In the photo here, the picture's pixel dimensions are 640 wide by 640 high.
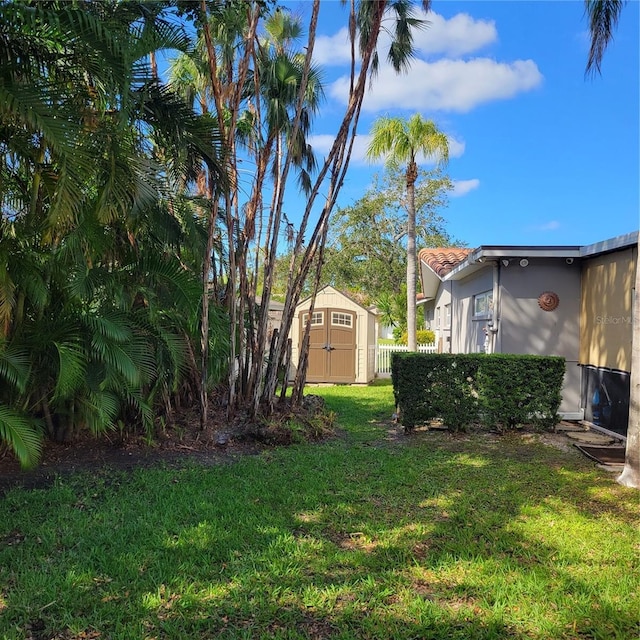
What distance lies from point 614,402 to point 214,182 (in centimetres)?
672

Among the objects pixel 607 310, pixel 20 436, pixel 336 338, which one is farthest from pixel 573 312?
pixel 20 436

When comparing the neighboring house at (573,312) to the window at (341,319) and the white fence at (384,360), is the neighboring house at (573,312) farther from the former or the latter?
the white fence at (384,360)

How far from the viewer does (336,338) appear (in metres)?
14.7

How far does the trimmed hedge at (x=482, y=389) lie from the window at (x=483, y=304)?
2.13 meters

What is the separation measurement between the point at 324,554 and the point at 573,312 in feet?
22.9

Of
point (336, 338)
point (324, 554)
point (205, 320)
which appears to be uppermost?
point (205, 320)

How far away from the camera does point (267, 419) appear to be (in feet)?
23.3

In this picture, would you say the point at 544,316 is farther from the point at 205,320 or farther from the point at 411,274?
the point at 205,320

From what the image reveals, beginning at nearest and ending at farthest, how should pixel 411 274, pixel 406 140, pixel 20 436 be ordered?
pixel 20 436
pixel 406 140
pixel 411 274

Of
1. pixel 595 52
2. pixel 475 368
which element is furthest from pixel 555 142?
pixel 475 368

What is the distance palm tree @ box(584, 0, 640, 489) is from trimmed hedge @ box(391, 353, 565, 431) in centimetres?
198

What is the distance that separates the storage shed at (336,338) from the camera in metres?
14.7

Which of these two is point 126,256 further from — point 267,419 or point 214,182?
point 267,419

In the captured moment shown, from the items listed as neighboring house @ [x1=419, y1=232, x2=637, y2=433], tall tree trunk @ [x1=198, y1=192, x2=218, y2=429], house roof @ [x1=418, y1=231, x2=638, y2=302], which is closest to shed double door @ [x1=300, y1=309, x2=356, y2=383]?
house roof @ [x1=418, y1=231, x2=638, y2=302]
